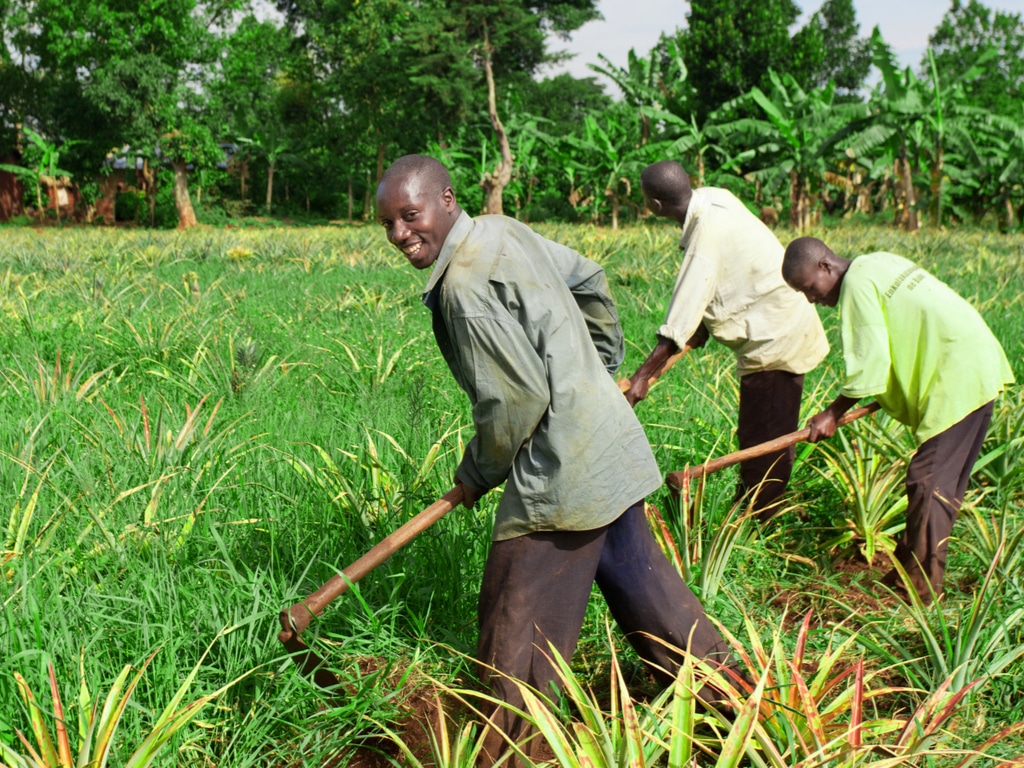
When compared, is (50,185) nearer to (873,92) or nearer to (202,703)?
(873,92)

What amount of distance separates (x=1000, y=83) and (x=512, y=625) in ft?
137

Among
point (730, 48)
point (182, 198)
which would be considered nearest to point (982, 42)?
point (730, 48)

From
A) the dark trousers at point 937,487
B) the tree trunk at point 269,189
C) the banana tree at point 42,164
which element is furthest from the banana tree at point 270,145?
the dark trousers at point 937,487

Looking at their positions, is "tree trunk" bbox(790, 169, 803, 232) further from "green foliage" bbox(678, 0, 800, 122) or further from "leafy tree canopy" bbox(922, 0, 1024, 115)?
"leafy tree canopy" bbox(922, 0, 1024, 115)

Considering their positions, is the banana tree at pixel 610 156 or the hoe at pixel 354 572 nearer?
the hoe at pixel 354 572

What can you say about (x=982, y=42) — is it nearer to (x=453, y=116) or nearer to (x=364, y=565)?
(x=453, y=116)

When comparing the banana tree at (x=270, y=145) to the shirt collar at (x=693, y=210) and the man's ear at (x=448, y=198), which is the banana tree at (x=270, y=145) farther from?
the man's ear at (x=448, y=198)

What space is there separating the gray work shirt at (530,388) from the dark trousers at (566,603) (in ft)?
0.28

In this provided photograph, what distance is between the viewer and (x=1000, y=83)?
3616 centimetres

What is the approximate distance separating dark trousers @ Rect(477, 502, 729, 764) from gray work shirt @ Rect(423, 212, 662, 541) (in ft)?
0.28

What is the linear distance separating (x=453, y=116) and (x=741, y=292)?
27.5 m

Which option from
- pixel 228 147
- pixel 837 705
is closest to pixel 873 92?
pixel 837 705

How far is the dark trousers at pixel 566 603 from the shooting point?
2090 mm

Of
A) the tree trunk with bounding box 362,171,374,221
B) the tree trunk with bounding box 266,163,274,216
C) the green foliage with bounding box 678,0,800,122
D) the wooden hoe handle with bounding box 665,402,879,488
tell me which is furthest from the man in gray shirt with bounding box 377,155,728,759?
the tree trunk with bounding box 362,171,374,221
